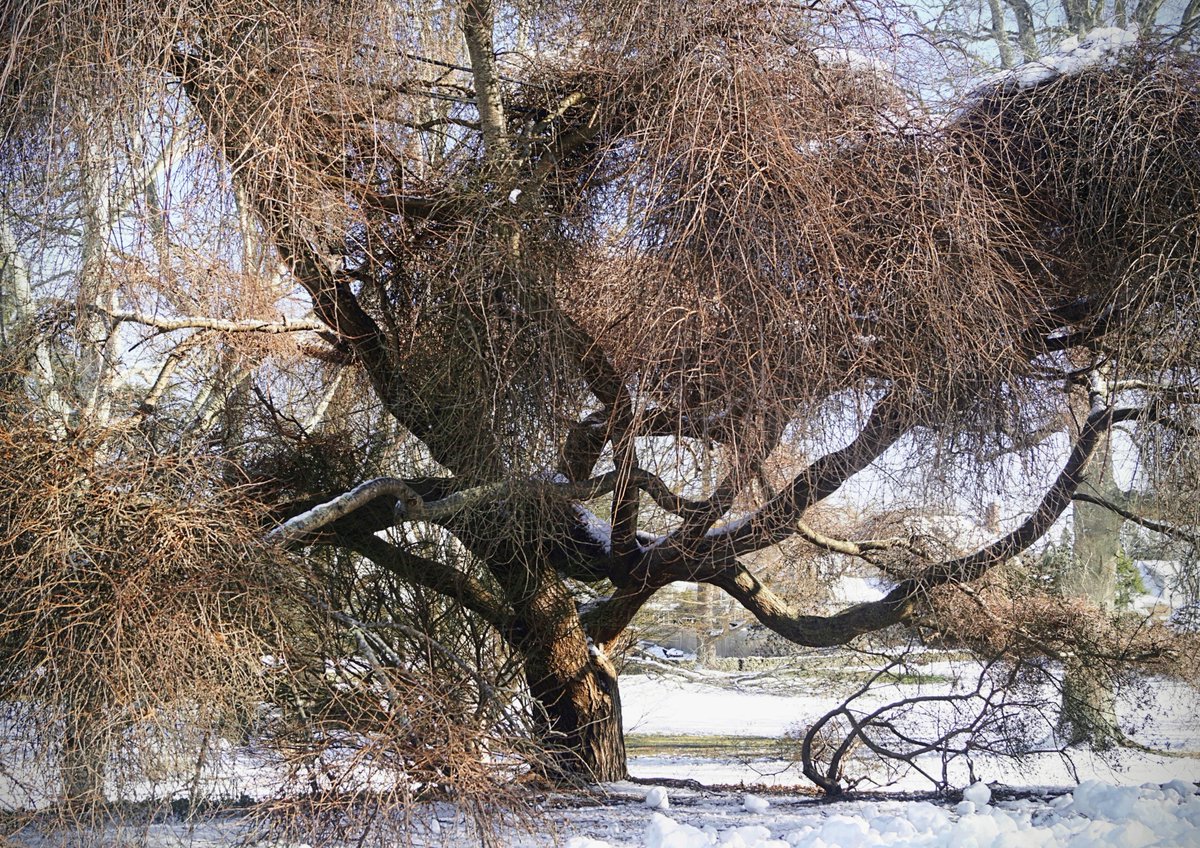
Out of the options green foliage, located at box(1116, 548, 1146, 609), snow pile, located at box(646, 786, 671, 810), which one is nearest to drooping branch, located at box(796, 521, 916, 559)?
snow pile, located at box(646, 786, 671, 810)

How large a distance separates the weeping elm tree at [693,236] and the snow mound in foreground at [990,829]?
1.45 meters

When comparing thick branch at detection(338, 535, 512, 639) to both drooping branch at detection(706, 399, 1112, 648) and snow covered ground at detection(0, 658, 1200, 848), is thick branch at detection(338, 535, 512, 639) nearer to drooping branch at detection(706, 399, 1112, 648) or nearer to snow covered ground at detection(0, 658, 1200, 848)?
snow covered ground at detection(0, 658, 1200, 848)

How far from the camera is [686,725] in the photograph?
11820 millimetres

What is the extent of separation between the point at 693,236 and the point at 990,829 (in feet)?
9.22

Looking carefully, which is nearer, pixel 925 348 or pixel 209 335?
pixel 925 348

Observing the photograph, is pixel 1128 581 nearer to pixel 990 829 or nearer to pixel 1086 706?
pixel 1086 706

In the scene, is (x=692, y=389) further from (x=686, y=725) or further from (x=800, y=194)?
(x=686, y=725)

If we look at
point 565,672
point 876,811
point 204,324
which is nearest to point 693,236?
point 204,324

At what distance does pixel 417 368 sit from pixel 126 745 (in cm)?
230

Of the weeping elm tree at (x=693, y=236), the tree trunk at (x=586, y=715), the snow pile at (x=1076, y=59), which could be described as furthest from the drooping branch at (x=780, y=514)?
the snow pile at (x=1076, y=59)

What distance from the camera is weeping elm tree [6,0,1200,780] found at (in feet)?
13.4

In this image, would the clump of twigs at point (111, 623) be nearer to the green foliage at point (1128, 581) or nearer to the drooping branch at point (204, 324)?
the drooping branch at point (204, 324)

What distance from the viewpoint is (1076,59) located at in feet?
16.5

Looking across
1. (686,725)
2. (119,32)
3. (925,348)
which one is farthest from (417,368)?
(686,725)
